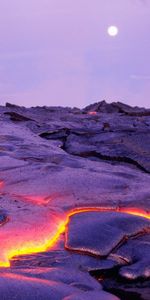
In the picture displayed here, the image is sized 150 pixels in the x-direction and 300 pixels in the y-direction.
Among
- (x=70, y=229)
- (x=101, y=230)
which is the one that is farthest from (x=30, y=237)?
(x=101, y=230)

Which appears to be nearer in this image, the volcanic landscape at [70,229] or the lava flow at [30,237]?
the volcanic landscape at [70,229]

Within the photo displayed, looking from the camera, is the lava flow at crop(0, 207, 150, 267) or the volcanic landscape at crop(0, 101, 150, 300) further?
the lava flow at crop(0, 207, 150, 267)

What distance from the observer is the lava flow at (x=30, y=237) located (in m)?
1.90

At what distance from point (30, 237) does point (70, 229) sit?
0.56 feet

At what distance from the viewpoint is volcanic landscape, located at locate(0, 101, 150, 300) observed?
163 centimetres

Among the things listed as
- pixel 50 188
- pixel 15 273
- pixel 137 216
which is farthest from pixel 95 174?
pixel 15 273

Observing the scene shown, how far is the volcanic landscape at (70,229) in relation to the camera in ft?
5.36

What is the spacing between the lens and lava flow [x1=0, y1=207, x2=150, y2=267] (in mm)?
1900

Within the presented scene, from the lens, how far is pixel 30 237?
2.03 m

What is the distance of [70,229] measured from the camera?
2.08m

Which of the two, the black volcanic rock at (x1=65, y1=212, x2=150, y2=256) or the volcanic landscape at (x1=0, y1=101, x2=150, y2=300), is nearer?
the volcanic landscape at (x1=0, y1=101, x2=150, y2=300)

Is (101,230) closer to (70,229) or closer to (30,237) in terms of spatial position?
(70,229)

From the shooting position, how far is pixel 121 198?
2.60 metres

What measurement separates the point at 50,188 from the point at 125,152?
1743 millimetres
